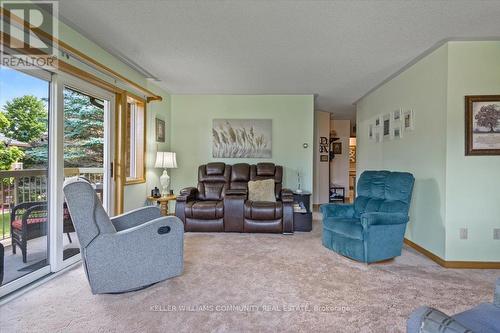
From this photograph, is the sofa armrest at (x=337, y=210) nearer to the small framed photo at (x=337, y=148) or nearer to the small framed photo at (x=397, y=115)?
the small framed photo at (x=397, y=115)

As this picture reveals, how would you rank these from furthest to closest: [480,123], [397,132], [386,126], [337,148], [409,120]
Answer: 1. [337,148]
2. [386,126]
3. [397,132]
4. [409,120]
5. [480,123]

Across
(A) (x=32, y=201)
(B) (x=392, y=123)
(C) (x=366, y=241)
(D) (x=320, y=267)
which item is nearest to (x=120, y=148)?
(A) (x=32, y=201)

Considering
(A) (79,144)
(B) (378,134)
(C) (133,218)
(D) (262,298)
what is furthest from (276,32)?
(B) (378,134)

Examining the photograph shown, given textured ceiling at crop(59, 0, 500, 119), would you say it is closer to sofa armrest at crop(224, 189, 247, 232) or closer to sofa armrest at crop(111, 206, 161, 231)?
sofa armrest at crop(111, 206, 161, 231)

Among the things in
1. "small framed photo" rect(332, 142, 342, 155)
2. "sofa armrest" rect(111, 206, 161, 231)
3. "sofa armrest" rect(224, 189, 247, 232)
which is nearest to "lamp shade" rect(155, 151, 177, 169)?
"sofa armrest" rect(224, 189, 247, 232)

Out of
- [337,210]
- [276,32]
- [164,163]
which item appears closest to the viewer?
[276,32]

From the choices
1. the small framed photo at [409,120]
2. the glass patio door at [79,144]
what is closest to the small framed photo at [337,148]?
the small framed photo at [409,120]

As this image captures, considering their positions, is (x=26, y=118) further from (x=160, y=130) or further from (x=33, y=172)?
(x=160, y=130)

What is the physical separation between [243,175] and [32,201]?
3.01m

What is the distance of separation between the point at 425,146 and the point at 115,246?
363 cm

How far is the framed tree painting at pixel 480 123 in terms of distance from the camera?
2.89 metres

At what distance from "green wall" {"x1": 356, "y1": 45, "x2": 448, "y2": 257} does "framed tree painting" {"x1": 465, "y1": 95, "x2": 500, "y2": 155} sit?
0.23 meters

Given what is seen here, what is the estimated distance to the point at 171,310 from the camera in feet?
6.66

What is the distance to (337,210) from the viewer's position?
11.8ft
